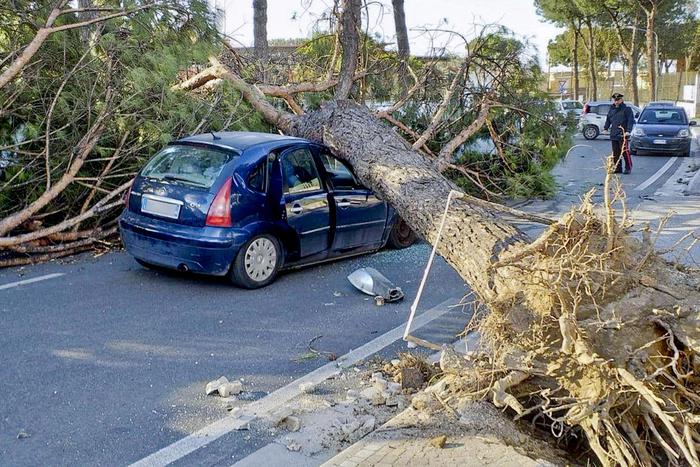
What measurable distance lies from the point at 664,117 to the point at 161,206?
2114 centimetres

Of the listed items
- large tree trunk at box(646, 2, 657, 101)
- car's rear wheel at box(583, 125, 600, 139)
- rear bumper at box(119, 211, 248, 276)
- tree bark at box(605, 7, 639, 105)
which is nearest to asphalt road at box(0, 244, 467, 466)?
rear bumper at box(119, 211, 248, 276)

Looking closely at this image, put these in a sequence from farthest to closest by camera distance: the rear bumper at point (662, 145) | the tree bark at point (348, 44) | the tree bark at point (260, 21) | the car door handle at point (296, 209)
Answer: the rear bumper at point (662, 145), the tree bark at point (260, 21), the tree bark at point (348, 44), the car door handle at point (296, 209)

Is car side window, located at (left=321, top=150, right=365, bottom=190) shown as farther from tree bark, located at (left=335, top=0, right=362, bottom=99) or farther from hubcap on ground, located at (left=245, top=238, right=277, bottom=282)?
tree bark, located at (left=335, top=0, right=362, bottom=99)

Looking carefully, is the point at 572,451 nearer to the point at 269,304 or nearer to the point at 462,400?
the point at 462,400

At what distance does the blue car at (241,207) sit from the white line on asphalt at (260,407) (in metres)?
1.74

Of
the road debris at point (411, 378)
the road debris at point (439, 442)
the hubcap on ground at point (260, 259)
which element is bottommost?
the road debris at point (411, 378)

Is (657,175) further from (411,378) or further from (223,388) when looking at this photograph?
(223,388)

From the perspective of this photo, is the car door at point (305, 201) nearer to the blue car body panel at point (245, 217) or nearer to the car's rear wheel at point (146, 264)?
the blue car body panel at point (245, 217)

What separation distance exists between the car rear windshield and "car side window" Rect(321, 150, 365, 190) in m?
1.18

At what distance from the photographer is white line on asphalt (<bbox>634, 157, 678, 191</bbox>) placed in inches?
595

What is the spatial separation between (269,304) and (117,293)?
1.49 m

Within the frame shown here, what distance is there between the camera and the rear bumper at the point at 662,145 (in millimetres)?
22094

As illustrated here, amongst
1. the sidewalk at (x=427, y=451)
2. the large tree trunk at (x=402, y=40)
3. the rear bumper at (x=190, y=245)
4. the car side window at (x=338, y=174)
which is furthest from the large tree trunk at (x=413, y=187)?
the large tree trunk at (x=402, y=40)

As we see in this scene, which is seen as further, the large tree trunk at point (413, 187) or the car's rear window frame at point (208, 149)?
the car's rear window frame at point (208, 149)
